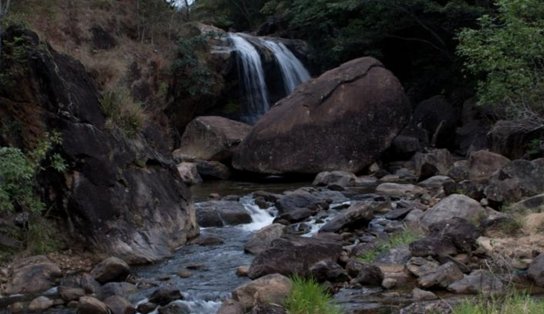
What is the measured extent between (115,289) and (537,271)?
16.7 feet

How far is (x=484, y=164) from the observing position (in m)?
16.3

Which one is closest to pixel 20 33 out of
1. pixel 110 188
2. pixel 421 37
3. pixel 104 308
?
pixel 110 188

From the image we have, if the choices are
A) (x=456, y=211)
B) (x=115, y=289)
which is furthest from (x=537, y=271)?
(x=115, y=289)

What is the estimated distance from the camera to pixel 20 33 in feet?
34.2

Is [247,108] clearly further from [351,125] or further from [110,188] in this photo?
[110,188]

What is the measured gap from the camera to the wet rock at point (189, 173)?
60.6ft

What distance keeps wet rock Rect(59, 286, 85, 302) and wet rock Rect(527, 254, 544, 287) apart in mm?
5385

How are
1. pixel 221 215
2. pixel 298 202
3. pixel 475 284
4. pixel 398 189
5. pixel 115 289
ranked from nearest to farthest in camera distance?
1. pixel 475 284
2. pixel 115 289
3. pixel 221 215
4. pixel 298 202
5. pixel 398 189

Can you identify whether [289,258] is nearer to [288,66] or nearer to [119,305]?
[119,305]

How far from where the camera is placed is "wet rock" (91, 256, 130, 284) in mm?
8625

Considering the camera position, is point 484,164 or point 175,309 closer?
point 175,309

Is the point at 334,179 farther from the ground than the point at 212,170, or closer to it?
closer to it

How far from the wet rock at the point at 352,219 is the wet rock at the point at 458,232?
6.08 feet

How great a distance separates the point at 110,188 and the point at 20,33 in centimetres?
280
